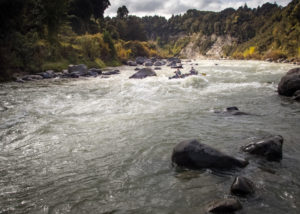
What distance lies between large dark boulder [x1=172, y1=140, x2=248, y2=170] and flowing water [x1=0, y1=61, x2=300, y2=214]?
0.69ft

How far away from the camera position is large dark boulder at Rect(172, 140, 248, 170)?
433 centimetres

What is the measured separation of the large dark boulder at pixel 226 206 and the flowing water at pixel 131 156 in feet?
0.42

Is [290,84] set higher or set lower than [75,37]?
lower

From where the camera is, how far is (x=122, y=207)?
3.31 m

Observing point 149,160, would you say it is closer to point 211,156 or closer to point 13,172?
point 211,156

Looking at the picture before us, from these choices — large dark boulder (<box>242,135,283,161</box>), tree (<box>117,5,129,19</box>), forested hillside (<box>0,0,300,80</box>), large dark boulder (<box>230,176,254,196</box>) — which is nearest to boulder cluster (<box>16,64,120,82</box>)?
forested hillside (<box>0,0,300,80</box>)

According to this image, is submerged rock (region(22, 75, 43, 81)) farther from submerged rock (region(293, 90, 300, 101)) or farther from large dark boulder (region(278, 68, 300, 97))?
submerged rock (region(293, 90, 300, 101))

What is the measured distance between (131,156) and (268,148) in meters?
2.85

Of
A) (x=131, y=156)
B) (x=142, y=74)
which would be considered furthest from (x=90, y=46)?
(x=131, y=156)

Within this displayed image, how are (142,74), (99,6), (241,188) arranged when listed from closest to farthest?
1. (241,188)
2. (142,74)
3. (99,6)

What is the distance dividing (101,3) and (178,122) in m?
54.7

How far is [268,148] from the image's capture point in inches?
185

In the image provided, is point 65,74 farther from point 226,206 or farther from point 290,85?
point 226,206

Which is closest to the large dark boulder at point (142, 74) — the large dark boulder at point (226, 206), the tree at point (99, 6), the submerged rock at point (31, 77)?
the submerged rock at point (31, 77)
